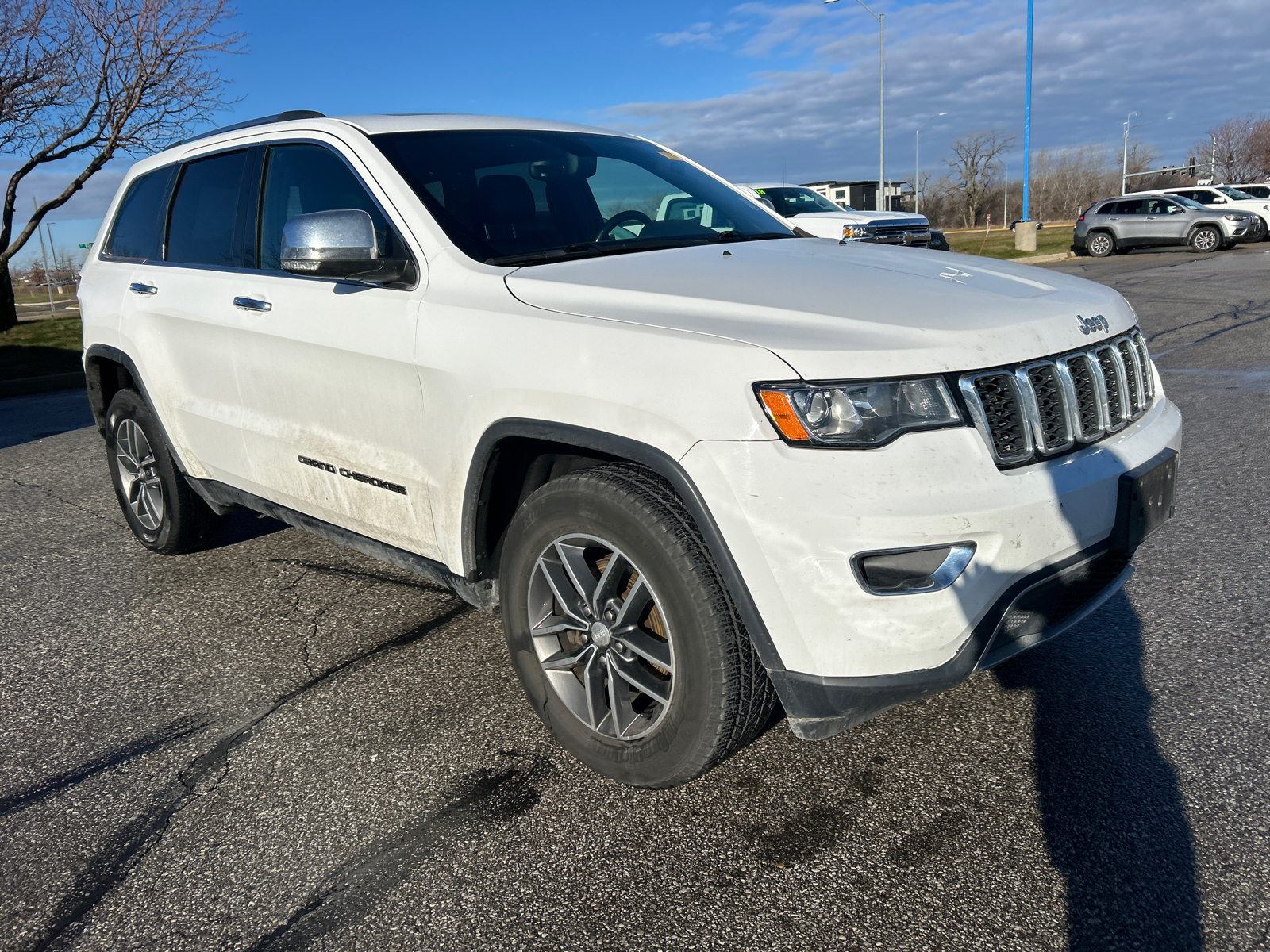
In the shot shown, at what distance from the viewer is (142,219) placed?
4.73 metres

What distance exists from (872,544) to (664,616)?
22.9 inches

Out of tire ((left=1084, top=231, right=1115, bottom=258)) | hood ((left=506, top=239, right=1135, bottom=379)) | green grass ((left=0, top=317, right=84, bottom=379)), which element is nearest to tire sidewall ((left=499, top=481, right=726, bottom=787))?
hood ((left=506, top=239, right=1135, bottom=379))

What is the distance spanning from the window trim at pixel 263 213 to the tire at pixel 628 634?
88cm

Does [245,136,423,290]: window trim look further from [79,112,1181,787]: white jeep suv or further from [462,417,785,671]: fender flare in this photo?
[462,417,785,671]: fender flare

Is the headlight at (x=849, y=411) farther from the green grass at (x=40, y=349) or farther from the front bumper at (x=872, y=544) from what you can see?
the green grass at (x=40, y=349)

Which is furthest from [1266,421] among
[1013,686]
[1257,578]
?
[1013,686]

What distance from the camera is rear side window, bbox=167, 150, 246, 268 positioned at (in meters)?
4.01

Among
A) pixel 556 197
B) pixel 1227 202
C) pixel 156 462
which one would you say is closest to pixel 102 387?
pixel 156 462

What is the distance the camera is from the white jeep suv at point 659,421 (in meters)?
2.19

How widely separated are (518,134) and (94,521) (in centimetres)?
372

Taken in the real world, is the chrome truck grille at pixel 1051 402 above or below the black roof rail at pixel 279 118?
below

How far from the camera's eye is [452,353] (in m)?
2.86

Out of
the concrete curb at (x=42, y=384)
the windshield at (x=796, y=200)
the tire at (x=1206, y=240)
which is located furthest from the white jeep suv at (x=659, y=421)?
the tire at (x=1206, y=240)

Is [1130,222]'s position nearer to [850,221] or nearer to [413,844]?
[850,221]
